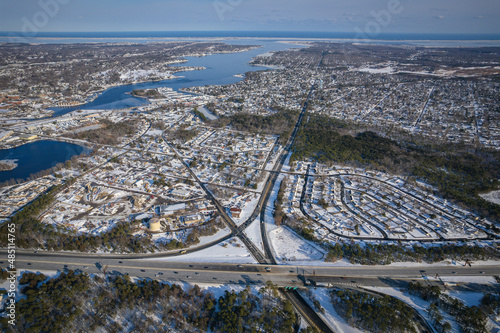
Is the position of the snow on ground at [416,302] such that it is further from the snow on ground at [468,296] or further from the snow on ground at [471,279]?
the snow on ground at [471,279]

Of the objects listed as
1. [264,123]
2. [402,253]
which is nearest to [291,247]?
[402,253]

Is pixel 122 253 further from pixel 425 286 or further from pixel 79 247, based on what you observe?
pixel 425 286

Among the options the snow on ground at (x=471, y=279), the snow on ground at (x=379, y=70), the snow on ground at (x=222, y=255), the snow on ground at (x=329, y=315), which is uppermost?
the snow on ground at (x=379, y=70)

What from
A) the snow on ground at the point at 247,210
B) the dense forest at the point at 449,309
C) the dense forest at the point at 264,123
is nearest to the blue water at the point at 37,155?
the dense forest at the point at 264,123

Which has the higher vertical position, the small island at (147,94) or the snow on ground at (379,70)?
the snow on ground at (379,70)

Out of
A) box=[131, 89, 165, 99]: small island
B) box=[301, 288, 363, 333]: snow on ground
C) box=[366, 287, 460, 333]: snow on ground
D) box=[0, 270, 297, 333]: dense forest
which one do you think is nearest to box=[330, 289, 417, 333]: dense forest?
box=[301, 288, 363, 333]: snow on ground

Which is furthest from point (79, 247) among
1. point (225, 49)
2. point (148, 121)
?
point (225, 49)

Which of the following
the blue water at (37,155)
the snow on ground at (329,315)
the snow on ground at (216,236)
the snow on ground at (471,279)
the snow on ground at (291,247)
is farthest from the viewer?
the blue water at (37,155)
